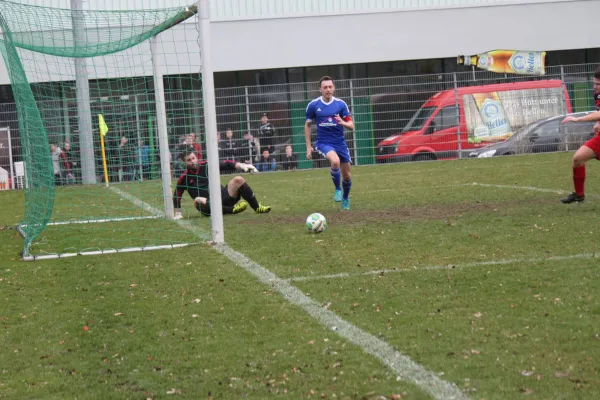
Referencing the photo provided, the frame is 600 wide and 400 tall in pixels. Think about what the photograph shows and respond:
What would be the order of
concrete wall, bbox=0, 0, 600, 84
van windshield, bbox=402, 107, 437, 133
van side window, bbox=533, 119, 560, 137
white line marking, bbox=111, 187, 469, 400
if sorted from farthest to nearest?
concrete wall, bbox=0, 0, 600, 84 → van windshield, bbox=402, 107, 437, 133 → van side window, bbox=533, 119, 560, 137 → white line marking, bbox=111, 187, 469, 400

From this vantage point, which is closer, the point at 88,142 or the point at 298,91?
the point at 88,142

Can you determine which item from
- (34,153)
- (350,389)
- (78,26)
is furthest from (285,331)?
(78,26)

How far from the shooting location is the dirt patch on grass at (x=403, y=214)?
1098 cm

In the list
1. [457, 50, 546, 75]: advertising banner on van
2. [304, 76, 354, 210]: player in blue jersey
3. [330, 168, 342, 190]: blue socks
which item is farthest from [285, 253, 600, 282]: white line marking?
[457, 50, 546, 75]: advertising banner on van

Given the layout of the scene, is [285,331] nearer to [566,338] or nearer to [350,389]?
[350,389]

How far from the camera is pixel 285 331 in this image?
5496 millimetres

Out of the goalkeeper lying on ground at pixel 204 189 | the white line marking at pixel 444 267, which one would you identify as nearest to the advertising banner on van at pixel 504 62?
the goalkeeper lying on ground at pixel 204 189

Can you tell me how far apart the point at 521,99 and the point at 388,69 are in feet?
18.3

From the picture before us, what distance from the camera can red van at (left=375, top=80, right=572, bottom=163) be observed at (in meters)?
25.5

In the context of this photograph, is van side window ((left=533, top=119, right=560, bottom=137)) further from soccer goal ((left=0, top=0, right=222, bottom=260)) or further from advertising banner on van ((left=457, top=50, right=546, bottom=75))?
soccer goal ((left=0, top=0, right=222, bottom=260))

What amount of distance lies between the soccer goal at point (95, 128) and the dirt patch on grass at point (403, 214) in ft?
3.75

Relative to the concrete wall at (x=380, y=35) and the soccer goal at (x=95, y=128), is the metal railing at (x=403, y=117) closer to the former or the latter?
the concrete wall at (x=380, y=35)

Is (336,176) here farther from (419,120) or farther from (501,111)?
(501,111)

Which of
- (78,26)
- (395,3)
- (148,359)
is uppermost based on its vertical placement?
(395,3)
